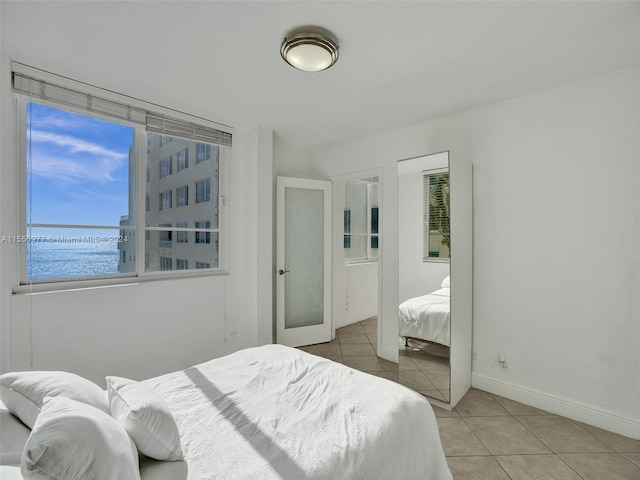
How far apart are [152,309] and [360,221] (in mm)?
3387

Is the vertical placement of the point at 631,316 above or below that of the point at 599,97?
below

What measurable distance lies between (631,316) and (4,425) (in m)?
3.44

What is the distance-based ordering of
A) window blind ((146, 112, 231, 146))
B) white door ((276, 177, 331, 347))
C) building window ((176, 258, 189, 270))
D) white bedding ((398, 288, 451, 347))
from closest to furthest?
white bedding ((398, 288, 451, 347))
window blind ((146, 112, 231, 146))
building window ((176, 258, 189, 270))
white door ((276, 177, 331, 347))

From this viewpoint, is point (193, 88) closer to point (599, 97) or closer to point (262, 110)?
point (262, 110)

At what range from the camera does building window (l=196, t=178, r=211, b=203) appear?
11.2 feet

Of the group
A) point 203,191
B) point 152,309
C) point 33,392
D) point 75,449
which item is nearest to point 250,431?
point 75,449

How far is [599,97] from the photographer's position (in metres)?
2.29

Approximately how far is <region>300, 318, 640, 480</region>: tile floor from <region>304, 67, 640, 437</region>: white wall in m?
0.18

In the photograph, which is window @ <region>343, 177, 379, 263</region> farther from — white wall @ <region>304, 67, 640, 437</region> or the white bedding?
the white bedding

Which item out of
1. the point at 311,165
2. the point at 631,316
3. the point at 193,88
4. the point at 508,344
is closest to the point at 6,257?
the point at 193,88

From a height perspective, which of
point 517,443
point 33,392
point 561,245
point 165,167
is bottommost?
point 517,443

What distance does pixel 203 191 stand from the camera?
3443 mm

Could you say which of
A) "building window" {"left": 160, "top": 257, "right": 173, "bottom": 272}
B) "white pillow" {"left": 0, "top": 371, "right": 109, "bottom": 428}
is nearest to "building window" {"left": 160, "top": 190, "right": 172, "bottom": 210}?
"building window" {"left": 160, "top": 257, "right": 173, "bottom": 272}

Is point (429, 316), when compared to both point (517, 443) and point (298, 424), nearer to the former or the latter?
point (517, 443)
